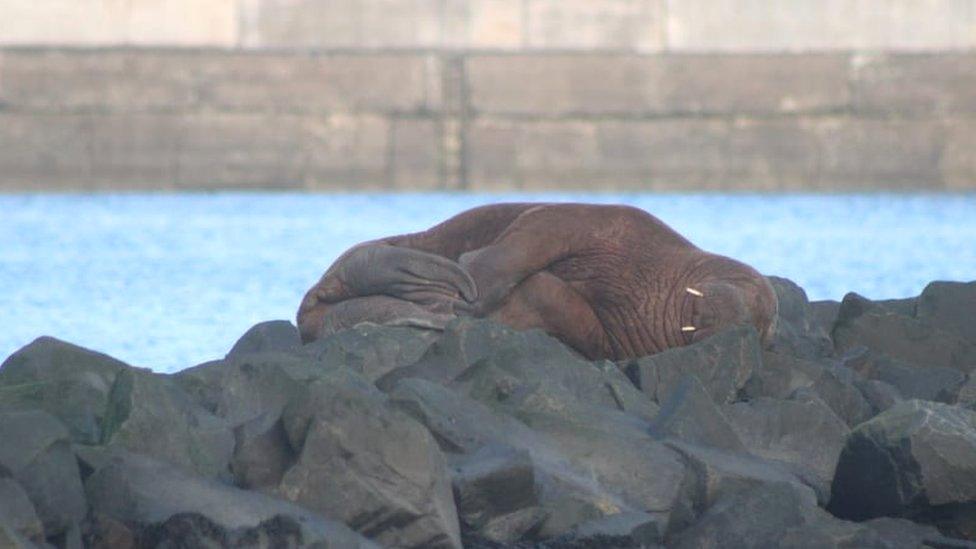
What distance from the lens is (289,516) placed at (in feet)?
15.2

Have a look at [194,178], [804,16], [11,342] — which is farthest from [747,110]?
[11,342]

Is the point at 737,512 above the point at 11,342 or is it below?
above

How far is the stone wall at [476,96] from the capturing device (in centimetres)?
2467

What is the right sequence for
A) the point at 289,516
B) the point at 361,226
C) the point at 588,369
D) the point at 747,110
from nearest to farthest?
the point at 289,516, the point at 588,369, the point at 361,226, the point at 747,110

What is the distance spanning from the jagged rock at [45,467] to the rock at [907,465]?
1996 millimetres

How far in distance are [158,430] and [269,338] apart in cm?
196

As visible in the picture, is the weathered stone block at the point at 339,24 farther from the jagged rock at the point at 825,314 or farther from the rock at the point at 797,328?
the rock at the point at 797,328

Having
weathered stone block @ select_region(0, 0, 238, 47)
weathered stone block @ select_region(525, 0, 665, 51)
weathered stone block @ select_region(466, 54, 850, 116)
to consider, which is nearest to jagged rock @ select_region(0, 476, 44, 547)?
weathered stone block @ select_region(466, 54, 850, 116)

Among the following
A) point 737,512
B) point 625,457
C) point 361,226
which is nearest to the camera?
point 737,512

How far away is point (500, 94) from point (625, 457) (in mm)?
19787

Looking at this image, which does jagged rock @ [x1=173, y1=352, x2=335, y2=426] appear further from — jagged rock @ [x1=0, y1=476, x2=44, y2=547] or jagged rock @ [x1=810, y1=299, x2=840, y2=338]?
jagged rock @ [x1=810, y1=299, x2=840, y2=338]

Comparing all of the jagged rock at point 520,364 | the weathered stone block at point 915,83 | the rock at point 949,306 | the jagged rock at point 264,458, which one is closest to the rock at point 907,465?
the jagged rock at point 520,364

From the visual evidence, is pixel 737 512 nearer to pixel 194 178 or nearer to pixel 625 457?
pixel 625 457

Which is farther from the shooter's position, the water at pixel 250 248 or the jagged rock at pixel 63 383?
the water at pixel 250 248
